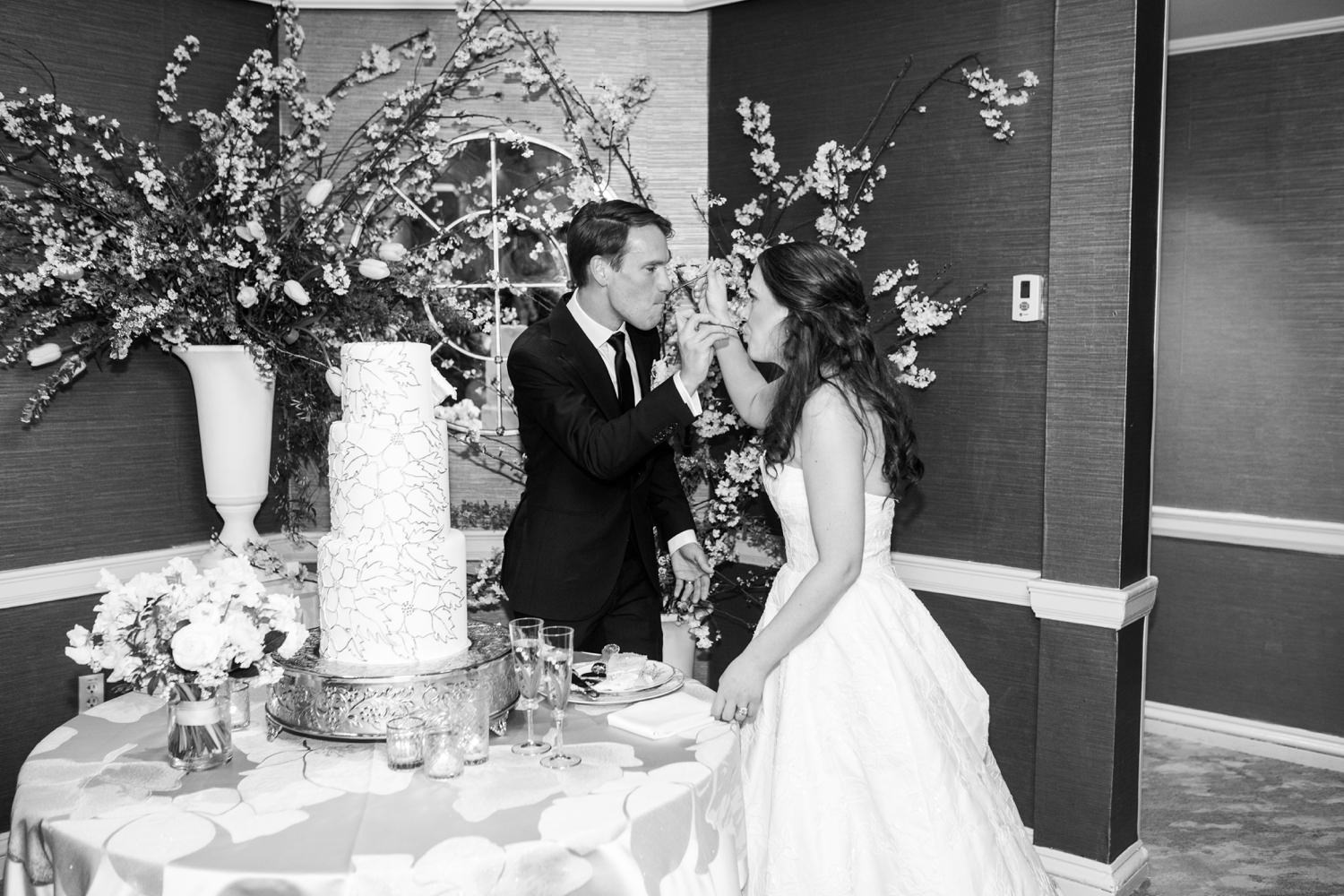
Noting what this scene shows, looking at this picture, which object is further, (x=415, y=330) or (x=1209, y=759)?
(x=1209, y=759)

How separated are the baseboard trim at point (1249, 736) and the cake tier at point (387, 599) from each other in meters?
3.87

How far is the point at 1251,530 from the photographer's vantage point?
4625mm

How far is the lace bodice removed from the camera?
99.7 inches

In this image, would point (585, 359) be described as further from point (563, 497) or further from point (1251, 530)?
point (1251, 530)

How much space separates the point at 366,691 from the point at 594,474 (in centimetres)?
99

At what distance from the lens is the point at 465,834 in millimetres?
1490

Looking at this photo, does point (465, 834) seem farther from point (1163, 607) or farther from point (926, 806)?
point (1163, 607)

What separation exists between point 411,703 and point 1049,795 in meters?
2.24

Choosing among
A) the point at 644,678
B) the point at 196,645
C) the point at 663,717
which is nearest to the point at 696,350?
the point at 644,678

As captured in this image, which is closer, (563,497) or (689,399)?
(689,399)

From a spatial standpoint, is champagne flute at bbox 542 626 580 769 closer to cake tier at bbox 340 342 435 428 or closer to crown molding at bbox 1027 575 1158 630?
cake tier at bbox 340 342 435 428

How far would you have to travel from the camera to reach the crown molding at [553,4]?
391 centimetres

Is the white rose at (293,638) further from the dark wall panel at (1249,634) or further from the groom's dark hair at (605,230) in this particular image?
the dark wall panel at (1249,634)

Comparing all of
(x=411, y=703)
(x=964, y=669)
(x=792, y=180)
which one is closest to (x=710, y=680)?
(x=964, y=669)
